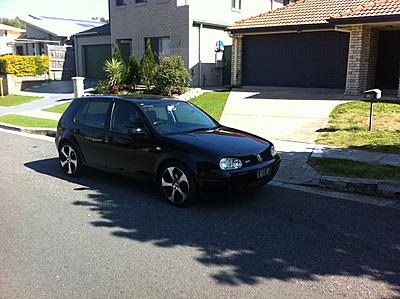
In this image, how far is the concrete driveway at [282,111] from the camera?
11.5 metres

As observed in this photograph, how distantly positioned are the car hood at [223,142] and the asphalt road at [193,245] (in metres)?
0.76

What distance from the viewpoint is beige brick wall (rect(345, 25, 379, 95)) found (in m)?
15.7

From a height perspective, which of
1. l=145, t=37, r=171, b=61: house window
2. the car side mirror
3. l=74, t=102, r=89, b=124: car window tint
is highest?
l=145, t=37, r=171, b=61: house window

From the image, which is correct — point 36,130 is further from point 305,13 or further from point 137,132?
point 305,13

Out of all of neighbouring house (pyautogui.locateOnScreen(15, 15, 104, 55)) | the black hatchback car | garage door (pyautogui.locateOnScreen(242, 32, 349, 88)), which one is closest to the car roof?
the black hatchback car

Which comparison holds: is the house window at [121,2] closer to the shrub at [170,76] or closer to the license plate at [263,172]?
the shrub at [170,76]

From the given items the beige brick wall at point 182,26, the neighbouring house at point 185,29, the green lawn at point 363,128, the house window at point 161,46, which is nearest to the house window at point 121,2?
the neighbouring house at point 185,29

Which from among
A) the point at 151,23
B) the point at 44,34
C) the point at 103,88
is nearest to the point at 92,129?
the point at 103,88

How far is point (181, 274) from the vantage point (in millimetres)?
4004

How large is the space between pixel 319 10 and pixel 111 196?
1590 cm

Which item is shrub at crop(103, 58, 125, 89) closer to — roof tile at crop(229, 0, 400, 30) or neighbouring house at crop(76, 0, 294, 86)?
neighbouring house at crop(76, 0, 294, 86)

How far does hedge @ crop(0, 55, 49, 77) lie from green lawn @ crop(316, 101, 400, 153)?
22.5m

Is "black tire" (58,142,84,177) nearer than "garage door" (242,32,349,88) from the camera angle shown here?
Yes

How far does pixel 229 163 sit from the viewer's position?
576 cm
